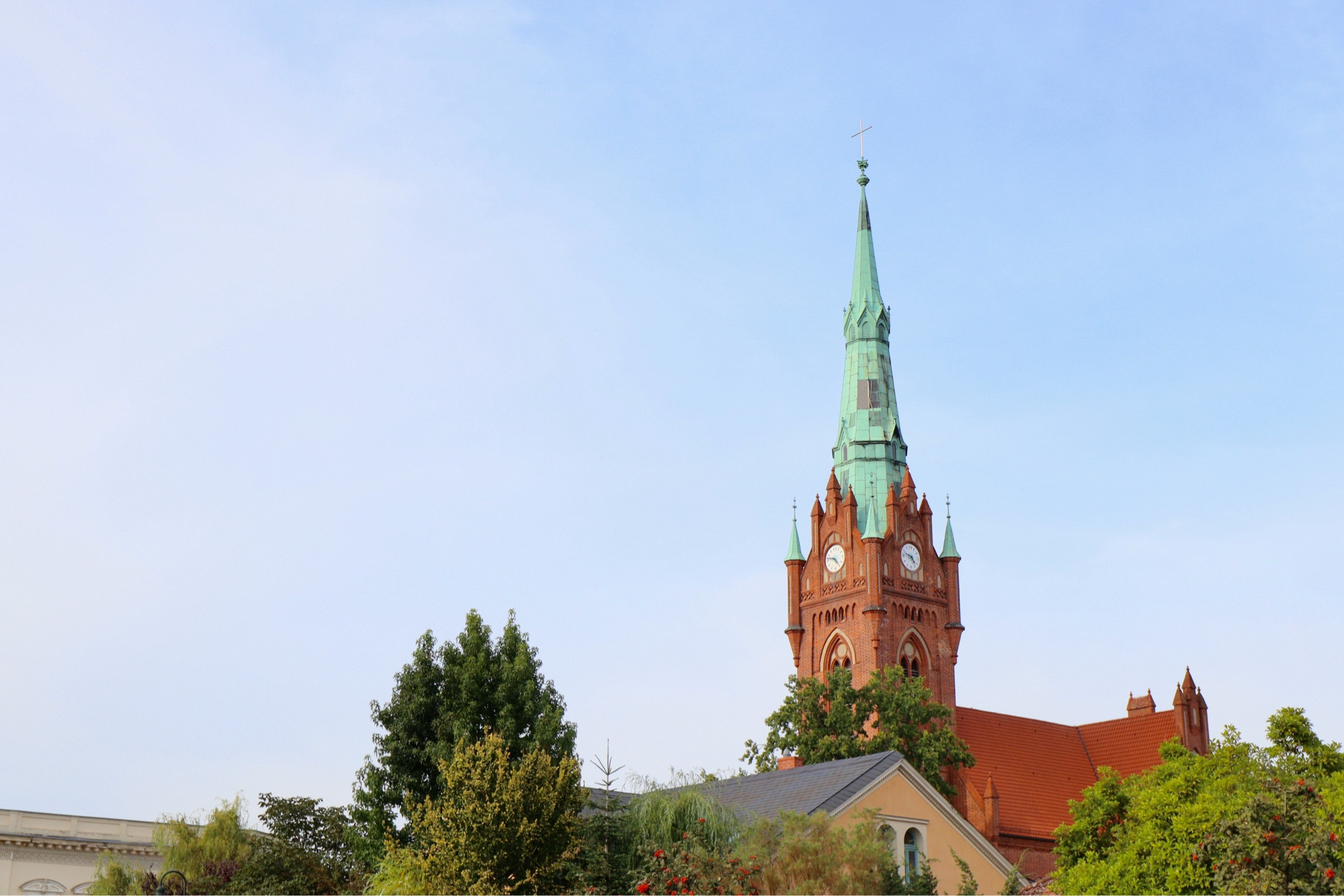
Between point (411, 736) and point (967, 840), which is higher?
point (411, 736)

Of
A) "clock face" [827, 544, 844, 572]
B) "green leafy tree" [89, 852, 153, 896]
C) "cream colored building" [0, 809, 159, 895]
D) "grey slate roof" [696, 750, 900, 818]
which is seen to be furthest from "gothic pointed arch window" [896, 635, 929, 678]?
"grey slate roof" [696, 750, 900, 818]

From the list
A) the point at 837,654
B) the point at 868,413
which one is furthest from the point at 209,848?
the point at 868,413

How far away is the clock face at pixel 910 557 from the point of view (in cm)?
8406

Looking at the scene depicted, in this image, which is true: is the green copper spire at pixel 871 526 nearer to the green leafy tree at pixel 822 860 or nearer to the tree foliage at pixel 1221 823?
the tree foliage at pixel 1221 823

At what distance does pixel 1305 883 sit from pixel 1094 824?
12.2m

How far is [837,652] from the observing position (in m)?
82.1

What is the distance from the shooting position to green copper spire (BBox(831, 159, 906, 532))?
86.4 m

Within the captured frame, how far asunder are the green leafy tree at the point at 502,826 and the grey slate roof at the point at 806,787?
5.72 meters

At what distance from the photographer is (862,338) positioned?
89438mm

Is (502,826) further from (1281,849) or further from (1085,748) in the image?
(1085,748)

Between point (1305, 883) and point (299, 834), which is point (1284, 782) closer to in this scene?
point (1305, 883)

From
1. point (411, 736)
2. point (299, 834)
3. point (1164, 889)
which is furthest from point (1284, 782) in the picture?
point (299, 834)

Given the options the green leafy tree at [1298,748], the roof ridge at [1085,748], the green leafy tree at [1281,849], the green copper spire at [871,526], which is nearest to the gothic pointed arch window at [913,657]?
the green copper spire at [871,526]

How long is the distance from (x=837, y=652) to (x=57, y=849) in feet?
133
